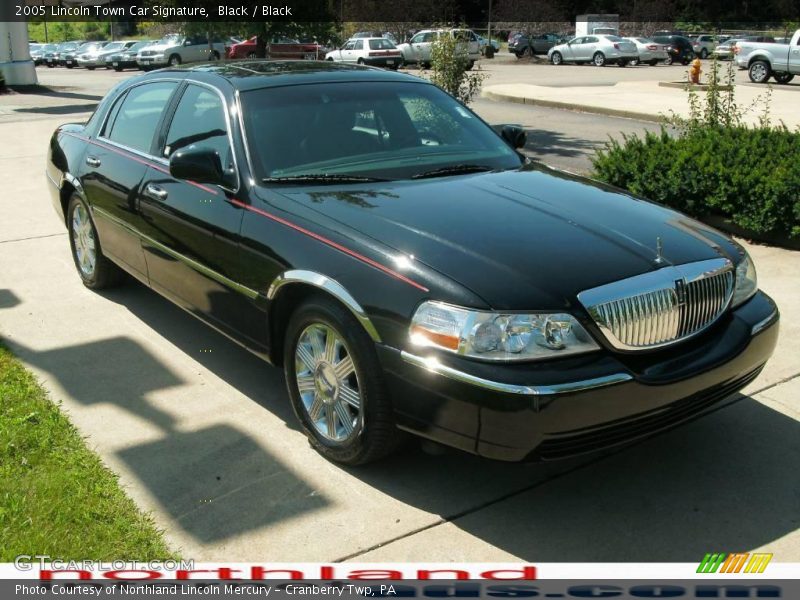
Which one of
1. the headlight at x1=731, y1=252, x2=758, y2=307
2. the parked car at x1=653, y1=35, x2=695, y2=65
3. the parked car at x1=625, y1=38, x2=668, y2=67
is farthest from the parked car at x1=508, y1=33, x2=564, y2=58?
the headlight at x1=731, y1=252, x2=758, y2=307

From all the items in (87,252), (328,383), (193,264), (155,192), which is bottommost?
(87,252)

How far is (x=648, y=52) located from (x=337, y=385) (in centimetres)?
4056

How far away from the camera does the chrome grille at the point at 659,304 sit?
3.41 meters

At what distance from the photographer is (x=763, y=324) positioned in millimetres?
3920

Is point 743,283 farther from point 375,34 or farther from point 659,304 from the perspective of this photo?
point 375,34

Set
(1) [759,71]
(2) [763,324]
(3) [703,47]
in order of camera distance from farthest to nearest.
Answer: (3) [703,47], (1) [759,71], (2) [763,324]

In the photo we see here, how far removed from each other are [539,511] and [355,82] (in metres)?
2.64

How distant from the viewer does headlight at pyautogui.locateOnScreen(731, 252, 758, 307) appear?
3971 millimetres

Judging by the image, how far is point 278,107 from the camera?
185 inches

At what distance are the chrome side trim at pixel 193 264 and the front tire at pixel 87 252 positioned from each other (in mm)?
542

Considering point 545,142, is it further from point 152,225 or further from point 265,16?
point 152,225

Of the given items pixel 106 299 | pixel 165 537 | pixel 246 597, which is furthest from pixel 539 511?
pixel 106 299

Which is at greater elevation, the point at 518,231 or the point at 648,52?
the point at 518,231

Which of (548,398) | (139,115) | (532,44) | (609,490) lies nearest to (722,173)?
(609,490)
